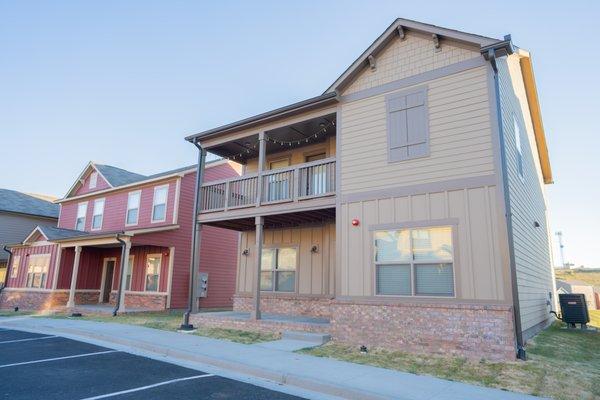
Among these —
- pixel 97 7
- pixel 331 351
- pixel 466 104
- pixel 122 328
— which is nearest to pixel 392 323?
pixel 331 351

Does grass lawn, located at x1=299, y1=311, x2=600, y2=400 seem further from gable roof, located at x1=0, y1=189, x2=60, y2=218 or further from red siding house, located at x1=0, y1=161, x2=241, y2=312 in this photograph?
gable roof, located at x1=0, y1=189, x2=60, y2=218

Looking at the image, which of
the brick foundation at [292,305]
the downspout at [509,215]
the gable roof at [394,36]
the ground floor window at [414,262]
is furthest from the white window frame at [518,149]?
the brick foundation at [292,305]

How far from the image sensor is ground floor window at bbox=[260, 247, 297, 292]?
13.5 m

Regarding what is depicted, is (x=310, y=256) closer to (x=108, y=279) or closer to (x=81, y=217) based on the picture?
(x=108, y=279)

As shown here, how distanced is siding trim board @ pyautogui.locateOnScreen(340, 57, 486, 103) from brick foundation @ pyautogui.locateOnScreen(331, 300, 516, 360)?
17.9 ft

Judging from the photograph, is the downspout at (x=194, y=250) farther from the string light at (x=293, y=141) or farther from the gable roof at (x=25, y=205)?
the gable roof at (x=25, y=205)

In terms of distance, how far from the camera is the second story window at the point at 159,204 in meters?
19.5

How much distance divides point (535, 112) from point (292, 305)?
41.1 feet

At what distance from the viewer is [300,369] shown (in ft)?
22.1

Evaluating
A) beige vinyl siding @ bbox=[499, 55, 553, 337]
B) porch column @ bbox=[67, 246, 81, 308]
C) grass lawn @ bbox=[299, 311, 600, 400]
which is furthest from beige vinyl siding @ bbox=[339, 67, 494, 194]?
porch column @ bbox=[67, 246, 81, 308]

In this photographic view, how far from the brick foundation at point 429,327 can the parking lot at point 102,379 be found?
3897 mm

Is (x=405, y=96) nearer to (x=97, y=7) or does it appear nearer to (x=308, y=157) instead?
(x=308, y=157)

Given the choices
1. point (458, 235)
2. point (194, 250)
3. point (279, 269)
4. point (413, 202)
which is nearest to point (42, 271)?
point (194, 250)

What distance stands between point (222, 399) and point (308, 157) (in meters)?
10.1
